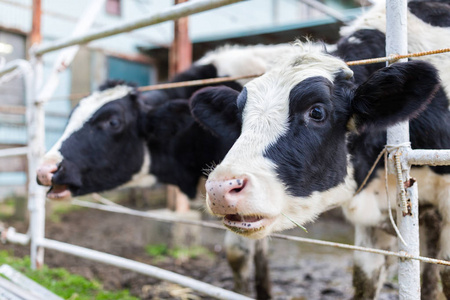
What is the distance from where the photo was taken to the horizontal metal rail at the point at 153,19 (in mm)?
2263

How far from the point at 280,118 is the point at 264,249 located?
2.28m

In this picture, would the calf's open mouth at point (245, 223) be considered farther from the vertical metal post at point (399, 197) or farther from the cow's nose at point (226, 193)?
the vertical metal post at point (399, 197)

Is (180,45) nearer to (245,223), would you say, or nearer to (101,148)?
(101,148)

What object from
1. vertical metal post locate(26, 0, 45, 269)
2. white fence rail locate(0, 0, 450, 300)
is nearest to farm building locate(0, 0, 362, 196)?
vertical metal post locate(26, 0, 45, 269)

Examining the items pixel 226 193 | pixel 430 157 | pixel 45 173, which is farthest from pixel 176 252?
pixel 430 157

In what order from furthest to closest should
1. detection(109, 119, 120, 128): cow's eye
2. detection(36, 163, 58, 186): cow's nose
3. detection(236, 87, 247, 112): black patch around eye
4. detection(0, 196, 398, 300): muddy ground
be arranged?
detection(0, 196, 398, 300): muddy ground → detection(109, 119, 120, 128): cow's eye → detection(36, 163, 58, 186): cow's nose → detection(236, 87, 247, 112): black patch around eye

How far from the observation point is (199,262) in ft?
16.6

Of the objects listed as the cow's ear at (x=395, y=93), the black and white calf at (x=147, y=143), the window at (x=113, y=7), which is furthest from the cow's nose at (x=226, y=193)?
the window at (x=113, y=7)

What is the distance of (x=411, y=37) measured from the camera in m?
2.39

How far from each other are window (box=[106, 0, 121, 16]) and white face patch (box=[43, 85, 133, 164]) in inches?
312

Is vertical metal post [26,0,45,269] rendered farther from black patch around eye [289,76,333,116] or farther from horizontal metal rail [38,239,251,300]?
black patch around eye [289,76,333,116]

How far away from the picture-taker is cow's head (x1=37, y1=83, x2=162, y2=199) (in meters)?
3.20

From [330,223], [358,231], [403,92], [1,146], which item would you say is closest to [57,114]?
[1,146]

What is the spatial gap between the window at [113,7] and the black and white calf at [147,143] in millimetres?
7744
